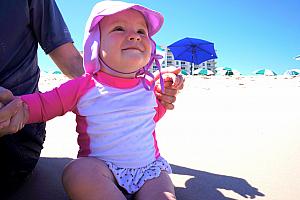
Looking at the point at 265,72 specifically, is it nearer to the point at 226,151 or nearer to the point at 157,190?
the point at 226,151

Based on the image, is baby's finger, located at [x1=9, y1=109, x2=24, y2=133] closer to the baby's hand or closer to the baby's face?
the baby's hand

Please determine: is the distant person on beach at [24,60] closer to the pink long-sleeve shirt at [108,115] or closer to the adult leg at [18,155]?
the adult leg at [18,155]

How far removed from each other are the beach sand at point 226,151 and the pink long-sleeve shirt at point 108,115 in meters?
0.35

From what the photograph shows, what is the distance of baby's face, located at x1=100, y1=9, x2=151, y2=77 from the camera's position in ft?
4.97

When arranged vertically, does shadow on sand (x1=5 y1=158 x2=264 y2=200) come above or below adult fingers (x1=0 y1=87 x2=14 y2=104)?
below

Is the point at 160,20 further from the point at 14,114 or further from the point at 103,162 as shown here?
the point at 14,114

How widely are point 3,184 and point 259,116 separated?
9.04 ft

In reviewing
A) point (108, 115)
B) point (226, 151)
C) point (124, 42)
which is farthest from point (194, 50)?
point (108, 115)

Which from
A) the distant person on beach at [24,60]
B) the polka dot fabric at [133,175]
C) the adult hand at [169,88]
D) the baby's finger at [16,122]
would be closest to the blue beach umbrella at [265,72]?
the adult hand at [169,88]

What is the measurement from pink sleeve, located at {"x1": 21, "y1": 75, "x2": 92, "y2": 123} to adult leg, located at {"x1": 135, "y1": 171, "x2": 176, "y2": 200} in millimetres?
477

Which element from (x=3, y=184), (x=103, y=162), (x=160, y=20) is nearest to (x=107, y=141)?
(x=103, y=162)

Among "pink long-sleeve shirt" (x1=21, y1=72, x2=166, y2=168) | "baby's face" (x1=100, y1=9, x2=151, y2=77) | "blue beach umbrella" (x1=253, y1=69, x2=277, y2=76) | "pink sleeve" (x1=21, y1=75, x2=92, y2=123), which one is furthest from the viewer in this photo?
"blue beach umbrella" (x1=253, y1=69, x2=277, y2=76)

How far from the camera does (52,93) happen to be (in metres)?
1.40

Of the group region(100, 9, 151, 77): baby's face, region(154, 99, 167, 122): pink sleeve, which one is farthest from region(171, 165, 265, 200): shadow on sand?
region(100, 9, 151, 77): baby's face
